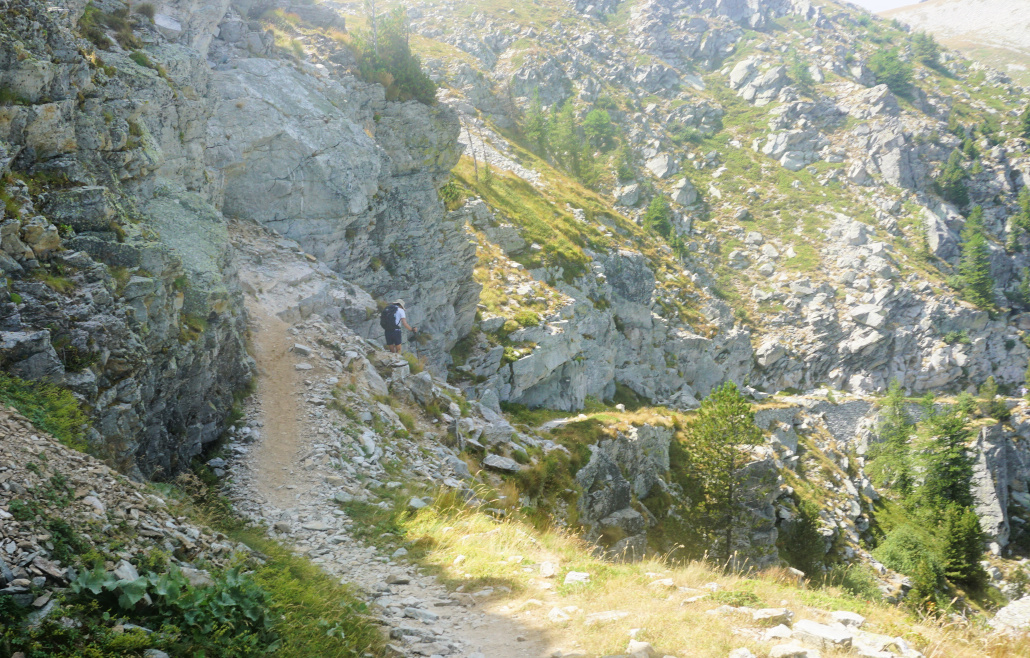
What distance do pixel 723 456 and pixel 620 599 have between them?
22544 millimetres

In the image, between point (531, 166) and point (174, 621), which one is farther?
point (531, 166)

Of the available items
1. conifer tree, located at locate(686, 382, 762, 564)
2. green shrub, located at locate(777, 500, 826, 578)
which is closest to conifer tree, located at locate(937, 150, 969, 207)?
green shrub, located at locate(777, 500, 826, 578)

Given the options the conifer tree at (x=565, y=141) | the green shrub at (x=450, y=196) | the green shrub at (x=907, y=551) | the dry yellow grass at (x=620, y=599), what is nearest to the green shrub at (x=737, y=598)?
the dry yellow grass at (x=620, y=599)

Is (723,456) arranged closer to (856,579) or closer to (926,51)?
(856,579)

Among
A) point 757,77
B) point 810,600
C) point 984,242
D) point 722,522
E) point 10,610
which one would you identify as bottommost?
point 722,522

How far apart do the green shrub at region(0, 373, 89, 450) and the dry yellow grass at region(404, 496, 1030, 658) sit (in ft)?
19.8

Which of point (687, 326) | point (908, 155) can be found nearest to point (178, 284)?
point (687, 326)

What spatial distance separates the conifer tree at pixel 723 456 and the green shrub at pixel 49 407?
27521mm

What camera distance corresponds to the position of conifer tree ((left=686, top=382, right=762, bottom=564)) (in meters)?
28.4

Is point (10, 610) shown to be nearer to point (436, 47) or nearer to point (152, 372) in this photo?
point (152, 372)

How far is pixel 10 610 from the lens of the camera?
12.3ft

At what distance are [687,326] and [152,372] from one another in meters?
53.2

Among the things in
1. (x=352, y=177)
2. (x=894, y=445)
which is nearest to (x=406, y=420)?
(x=352, y=177)

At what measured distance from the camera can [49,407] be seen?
24.6ft
